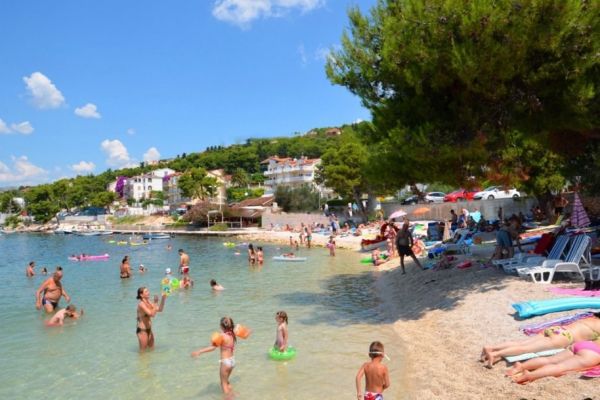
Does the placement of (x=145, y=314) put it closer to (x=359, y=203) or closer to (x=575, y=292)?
(x=575, y=292)

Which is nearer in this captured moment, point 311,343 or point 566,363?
point 566,363

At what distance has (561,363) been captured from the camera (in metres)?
6.00

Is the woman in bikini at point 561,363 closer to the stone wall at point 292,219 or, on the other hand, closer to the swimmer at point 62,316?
the swimmer at point 62,316

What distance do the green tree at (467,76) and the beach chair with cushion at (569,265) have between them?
250 centimetres

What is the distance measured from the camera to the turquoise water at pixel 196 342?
7867 millimetres

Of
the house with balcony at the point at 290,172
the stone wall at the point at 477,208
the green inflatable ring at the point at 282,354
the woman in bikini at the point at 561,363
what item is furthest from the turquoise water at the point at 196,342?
the house with balcony at the point at 290,172

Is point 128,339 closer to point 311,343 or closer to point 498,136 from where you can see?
point 311,343

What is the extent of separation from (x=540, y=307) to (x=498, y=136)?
4214mm

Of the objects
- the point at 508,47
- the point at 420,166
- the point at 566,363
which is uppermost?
the point at 508,47

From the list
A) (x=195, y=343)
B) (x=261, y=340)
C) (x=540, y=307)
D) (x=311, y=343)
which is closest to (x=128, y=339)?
(x=195, y=343)

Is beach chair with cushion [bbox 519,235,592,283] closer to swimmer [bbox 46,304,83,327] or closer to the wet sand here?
the wet sand

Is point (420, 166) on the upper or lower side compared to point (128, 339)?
upper

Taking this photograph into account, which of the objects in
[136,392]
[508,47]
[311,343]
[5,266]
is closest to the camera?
[136,392]

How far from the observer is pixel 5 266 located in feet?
110
